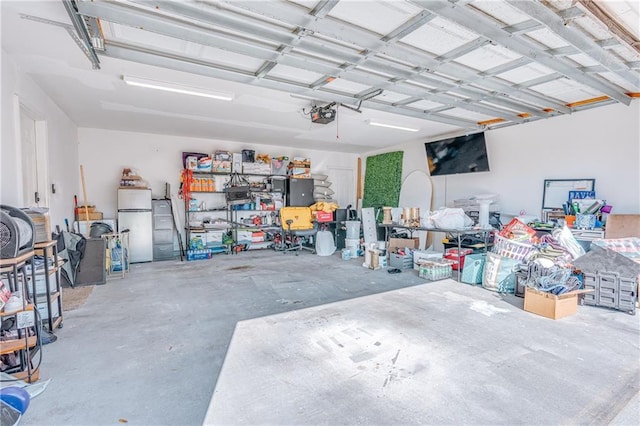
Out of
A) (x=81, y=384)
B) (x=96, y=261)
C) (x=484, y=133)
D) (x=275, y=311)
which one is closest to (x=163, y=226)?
(x=96, y=261)

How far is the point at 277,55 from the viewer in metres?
2.87

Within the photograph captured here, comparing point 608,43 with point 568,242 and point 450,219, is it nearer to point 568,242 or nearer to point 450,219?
→ point 568,242

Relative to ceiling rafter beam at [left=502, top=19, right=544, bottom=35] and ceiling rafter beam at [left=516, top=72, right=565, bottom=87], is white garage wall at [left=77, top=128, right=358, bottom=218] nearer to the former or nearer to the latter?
ceiling rafter beam at [left=516, top=72, right=565, bottom=87]

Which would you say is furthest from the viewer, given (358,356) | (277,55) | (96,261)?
(96,261)

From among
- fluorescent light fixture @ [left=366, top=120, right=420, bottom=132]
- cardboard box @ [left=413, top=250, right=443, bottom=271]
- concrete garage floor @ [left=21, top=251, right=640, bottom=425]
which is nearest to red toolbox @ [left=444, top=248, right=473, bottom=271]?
cardboard box @ [left=413, top=250, right=443, bottom=271]

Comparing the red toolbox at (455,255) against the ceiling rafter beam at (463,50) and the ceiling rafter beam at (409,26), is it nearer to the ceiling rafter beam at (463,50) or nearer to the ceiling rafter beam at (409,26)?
the ceiling rafter beam at (463,50)

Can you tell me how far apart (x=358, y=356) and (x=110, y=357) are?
6.39 ft

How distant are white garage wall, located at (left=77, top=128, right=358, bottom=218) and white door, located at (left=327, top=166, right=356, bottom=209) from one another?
291cm

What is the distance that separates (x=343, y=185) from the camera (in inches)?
370

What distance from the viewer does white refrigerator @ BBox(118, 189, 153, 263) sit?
237 inches

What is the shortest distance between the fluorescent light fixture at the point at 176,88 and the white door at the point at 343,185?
5.19 meters

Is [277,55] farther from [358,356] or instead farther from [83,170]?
[83,170]

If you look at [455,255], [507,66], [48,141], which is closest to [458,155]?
[455,255]

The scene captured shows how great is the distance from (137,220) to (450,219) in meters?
5.79
